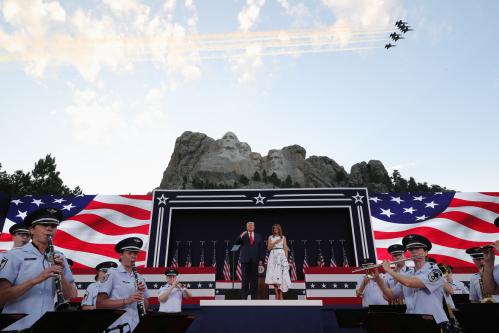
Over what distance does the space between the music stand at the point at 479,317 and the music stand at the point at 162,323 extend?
3.35 metres

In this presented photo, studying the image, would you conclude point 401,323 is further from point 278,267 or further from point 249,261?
point 249,261

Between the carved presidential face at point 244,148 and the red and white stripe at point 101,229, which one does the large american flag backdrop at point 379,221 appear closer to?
the red and white stripe at point 101,229

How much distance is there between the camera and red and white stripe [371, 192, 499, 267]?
1422 centimetres

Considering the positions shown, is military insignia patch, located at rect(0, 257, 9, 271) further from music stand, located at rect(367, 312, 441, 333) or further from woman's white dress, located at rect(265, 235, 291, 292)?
woman's white dress, located at rect(265, 235, 291, 292)

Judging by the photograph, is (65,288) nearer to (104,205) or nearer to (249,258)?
(249,258)

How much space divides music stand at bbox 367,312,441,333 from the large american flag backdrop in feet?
36.6

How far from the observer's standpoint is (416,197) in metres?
15.6

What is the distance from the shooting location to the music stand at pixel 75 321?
2.97 m

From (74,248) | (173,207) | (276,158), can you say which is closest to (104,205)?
(74,248)

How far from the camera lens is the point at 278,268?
11609 mm

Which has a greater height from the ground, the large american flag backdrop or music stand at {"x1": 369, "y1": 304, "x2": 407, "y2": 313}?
the large american flag backdrop

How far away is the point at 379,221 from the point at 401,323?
1190 cm

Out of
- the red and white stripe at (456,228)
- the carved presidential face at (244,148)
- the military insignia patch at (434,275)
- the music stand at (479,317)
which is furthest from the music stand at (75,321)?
the carved presidential face at (244,148)

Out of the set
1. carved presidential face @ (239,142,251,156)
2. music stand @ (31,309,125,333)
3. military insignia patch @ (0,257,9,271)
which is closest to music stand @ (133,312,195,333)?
music stand @ (31,309,125,333)
